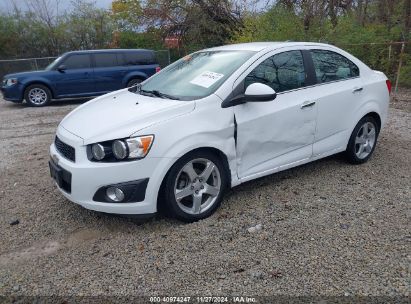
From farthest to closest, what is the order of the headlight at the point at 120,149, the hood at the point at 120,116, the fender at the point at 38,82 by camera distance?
the fender at the point at 38,82
the hood at the point at 120,116
the headlight at the point at 120,149

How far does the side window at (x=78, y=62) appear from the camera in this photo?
36.8 feet

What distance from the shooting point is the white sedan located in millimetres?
3205

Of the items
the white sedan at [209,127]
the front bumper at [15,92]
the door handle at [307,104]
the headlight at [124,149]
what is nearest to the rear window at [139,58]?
the front bumper at [15,92]

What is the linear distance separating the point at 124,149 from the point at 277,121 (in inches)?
64.9

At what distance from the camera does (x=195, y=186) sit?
3.50 metres

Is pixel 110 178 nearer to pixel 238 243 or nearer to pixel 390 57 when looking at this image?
pixel 238 243

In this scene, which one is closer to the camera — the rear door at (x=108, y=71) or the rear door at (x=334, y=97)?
the rear door at (x=334, y=97)

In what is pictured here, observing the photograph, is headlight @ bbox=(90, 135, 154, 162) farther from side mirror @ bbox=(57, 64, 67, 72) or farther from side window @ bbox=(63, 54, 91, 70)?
side window @ bbox=(63, 54, 91, 70)

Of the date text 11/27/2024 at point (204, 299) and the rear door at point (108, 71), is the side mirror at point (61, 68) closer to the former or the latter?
the rear door at point (108, 71)

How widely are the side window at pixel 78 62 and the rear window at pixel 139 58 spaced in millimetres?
1200

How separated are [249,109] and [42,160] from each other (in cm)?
361

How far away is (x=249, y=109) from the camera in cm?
370

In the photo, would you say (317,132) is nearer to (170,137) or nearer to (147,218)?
(170,137)

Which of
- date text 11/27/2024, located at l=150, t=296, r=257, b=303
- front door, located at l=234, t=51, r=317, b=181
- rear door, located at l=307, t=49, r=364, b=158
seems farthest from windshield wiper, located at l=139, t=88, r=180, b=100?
date text 11/27/2024, located at l=150, t=296, r=257, b=303
